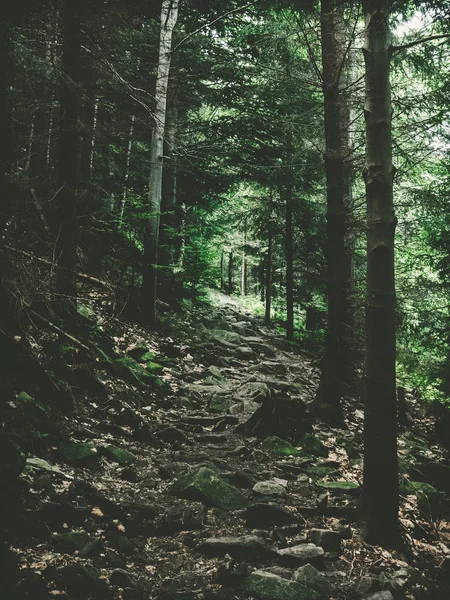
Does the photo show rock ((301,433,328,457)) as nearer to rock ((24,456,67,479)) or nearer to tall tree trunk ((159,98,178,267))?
rock ((24,456,67,479))

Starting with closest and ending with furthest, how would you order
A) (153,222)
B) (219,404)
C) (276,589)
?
(276,589)
(219,404)
(153,222)

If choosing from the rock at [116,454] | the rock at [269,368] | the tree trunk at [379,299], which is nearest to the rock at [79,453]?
the rock at [116,454]

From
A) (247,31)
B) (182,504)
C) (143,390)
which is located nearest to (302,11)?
(247,31)

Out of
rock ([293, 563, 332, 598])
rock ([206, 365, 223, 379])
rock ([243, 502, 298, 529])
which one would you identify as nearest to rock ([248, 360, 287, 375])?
rock ([206, 365, 223, 379])

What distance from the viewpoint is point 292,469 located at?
222 inches

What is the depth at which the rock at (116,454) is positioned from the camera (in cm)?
507

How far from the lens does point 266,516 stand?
4164 mm

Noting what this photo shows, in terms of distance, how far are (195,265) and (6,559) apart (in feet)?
40.8

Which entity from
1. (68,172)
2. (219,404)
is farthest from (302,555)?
(68,172)

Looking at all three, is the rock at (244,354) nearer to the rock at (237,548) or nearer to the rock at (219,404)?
the rock at (219,404)

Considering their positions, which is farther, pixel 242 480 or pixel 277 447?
pixel 277 447

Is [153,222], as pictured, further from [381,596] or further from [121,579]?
[381,596]

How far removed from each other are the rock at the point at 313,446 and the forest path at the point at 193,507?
16mm

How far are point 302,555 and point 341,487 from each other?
169 centimetres
